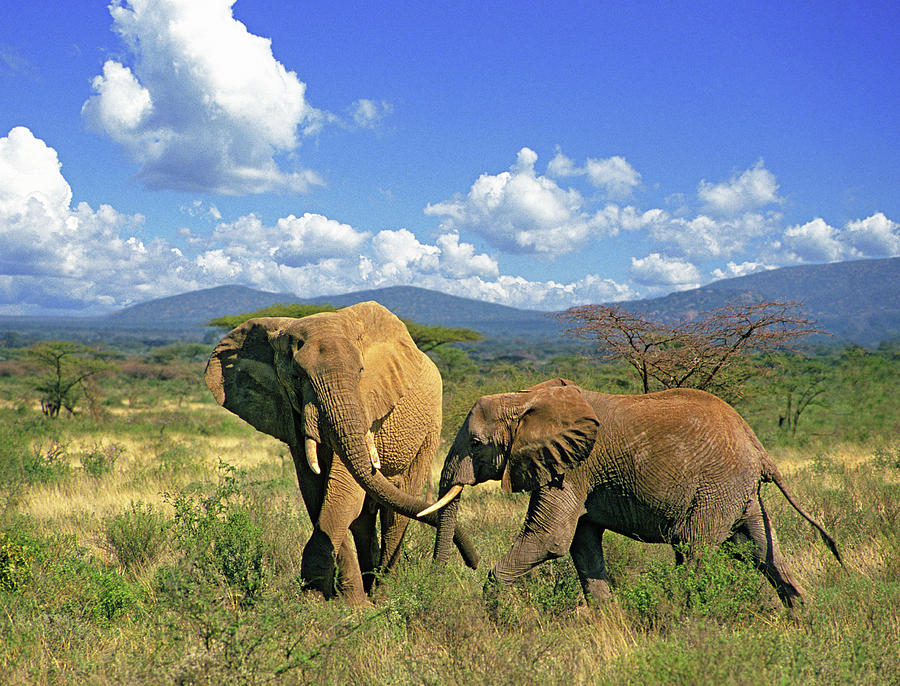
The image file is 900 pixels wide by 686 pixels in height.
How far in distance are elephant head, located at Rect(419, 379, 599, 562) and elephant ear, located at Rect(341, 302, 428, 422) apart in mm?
962

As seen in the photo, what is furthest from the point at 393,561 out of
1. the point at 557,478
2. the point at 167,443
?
the point at 167,443

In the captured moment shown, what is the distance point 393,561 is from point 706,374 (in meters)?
6.09

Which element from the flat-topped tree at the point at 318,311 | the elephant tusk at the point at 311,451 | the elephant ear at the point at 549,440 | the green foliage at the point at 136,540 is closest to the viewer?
the elephant ear at the point at 549,440

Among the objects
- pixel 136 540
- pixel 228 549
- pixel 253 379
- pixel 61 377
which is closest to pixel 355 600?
pixel 228 549

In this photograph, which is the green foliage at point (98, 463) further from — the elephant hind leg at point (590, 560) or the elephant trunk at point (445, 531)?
the elephant hind leg at point (590, 560)

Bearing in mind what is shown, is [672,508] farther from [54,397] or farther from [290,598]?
[54,397]

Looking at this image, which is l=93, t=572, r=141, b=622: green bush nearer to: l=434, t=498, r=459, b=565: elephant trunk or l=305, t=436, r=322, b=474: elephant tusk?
l=305, t=436, r=322, b=474: elephant tusk

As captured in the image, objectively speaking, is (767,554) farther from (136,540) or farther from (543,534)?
(136,540)

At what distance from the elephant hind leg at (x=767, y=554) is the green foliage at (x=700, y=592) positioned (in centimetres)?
12

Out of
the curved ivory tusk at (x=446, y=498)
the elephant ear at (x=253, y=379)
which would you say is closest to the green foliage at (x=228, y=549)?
the elephant ear at (x=253, y=379)

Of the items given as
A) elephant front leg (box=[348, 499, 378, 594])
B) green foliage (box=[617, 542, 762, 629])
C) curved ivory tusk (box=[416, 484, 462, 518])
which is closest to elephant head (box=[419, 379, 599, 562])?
curved ivory tusk (box=[416, 484, 462, 518])

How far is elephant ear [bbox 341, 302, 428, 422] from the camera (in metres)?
6.17

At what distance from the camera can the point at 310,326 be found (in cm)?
589

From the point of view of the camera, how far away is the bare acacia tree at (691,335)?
32.3 feet
